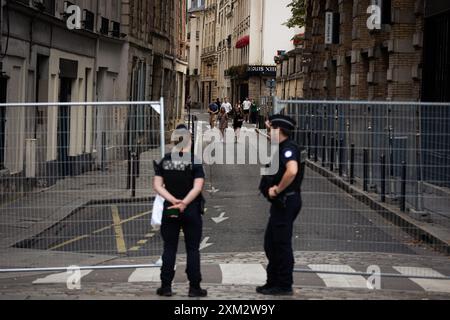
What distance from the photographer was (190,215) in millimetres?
10375

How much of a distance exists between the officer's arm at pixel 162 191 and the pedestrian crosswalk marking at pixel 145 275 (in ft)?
6.37

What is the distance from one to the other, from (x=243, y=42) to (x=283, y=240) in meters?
76.4

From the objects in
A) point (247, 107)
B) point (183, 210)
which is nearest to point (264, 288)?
point (183, 210)

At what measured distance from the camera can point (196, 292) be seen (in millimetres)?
10367

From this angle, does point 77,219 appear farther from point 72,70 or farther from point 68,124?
point 72,70

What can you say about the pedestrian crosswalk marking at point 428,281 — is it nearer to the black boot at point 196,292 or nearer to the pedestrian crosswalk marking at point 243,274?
the pedestrian crosswalk marking at point 243,274

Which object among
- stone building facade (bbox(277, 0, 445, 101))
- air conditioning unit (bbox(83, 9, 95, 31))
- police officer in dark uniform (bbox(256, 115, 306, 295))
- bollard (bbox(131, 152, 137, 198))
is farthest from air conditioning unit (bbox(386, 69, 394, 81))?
police officer in dark uniform (bbox(256, 115, 306, 295))

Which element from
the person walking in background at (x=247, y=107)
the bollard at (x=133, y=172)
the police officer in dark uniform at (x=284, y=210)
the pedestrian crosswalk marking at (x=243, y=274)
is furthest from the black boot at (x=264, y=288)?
the person walking in background at (x=247, y=107)

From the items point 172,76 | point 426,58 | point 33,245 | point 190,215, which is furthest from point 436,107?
point 172,76

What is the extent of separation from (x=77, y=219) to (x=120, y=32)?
75.5 ft

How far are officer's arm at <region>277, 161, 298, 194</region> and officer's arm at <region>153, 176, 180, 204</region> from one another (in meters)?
1.18

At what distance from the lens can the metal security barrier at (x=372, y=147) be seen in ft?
44.8

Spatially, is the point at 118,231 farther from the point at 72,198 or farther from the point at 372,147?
the point at 372,147

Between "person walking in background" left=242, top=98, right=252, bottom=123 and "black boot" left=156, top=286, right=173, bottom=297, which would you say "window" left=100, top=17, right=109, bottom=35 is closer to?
"black boot" left=156, top=286, right=173, bottom=297
